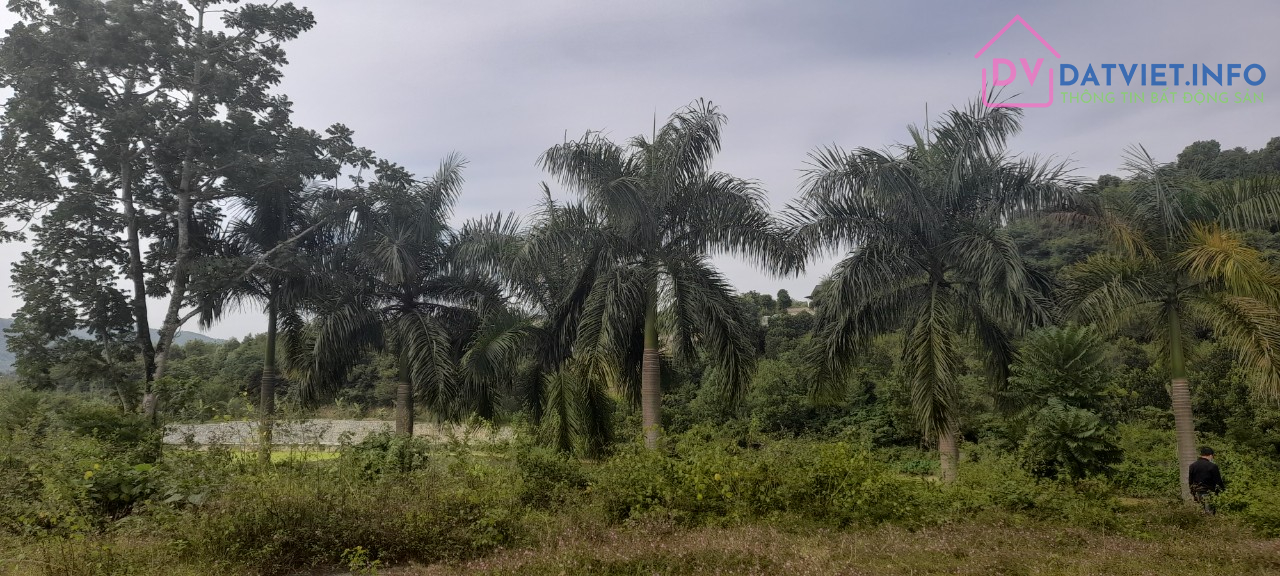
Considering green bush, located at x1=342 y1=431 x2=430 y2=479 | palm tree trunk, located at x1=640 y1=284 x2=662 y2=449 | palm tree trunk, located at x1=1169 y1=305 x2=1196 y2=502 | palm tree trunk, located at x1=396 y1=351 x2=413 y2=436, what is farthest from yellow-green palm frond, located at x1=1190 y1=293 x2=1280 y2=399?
palm tree trunk, located at x1=396 y1=351 x2=413 y2=436

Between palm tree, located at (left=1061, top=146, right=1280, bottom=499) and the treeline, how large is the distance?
44 millimetres

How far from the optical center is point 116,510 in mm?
8328

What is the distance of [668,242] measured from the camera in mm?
13938

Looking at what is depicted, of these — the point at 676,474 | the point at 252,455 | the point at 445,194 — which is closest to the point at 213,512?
the point at 252,455

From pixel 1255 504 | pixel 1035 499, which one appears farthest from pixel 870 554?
pixel 1255 504

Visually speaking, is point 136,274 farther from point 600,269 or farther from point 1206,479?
point 1206,479

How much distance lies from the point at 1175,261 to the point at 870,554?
8621 millimetres

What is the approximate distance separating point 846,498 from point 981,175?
7326mm

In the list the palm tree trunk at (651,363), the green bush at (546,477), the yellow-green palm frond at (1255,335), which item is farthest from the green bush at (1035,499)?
the palm tree trunk at (651,363)

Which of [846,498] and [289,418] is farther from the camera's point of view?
[289,418]

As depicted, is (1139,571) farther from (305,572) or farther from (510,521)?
(305,572)

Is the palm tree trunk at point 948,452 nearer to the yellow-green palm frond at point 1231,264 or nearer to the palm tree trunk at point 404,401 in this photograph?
the yellow-green palm frond at point 1231,264

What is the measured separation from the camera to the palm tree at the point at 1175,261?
11.4 metres

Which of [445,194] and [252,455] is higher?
[445,194]
